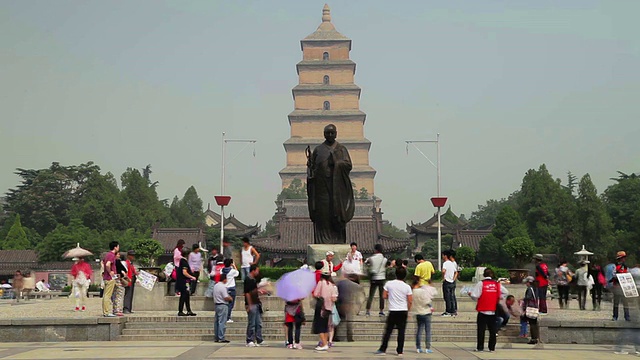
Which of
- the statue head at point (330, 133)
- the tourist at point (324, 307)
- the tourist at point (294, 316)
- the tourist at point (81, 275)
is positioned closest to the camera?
the tourist at point (324, 307)

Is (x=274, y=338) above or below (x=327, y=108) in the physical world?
below

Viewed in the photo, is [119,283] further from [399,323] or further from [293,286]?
[399,323]

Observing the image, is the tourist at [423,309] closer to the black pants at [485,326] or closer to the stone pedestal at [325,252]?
the black pants at [485,326]

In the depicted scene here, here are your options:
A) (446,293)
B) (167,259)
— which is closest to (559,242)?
(167,259)

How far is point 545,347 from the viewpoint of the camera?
47.3ft

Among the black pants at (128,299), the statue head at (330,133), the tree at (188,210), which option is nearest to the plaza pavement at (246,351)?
the black pants at (128,299)

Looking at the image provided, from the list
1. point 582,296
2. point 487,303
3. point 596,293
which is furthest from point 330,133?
point 596,293

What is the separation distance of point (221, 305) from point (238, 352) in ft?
5.00

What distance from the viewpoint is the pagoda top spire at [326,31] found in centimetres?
9500

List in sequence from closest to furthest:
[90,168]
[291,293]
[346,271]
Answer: [291,293] < [346,271] < [90,168]

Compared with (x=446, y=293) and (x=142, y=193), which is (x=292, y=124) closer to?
(x=142, y=193)

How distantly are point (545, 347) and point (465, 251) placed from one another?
97.1 feet

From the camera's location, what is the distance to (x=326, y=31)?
315ft

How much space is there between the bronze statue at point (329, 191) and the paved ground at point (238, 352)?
4468 mm
